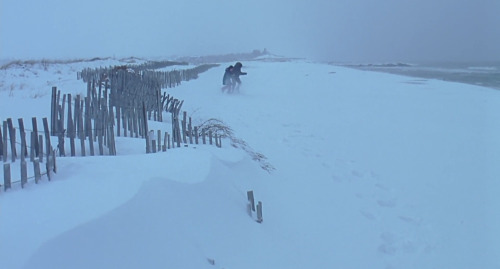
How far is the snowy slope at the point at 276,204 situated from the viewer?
2410 mm

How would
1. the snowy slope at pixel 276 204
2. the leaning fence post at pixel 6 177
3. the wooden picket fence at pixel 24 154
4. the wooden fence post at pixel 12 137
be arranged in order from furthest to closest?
the wooden fence post at pixel 12 137
the wooden picket fence at pixel 24 154
the leaning fence post at pixel 6 177
the snowy slope at pixel 276 204

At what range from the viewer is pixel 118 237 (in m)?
2.44

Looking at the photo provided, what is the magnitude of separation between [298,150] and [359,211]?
2.38m

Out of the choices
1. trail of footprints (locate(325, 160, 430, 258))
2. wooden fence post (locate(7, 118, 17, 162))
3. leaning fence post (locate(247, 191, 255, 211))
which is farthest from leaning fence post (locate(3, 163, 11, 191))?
trail of footprints (locate(325, 160, 430, 258))

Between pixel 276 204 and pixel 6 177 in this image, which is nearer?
pixel 6 177

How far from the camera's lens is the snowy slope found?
241 centimetres

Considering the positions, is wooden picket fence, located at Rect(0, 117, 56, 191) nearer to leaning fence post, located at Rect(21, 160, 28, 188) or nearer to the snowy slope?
leaning fence post, located at Rect(21, 160, 28, 188)

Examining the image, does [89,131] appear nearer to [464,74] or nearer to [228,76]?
[228,76]

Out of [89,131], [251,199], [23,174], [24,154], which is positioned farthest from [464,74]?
[23,174]

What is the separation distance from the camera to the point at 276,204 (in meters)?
4.42

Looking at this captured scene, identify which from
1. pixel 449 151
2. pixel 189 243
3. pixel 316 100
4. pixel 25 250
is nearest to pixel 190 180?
pixel 189 243

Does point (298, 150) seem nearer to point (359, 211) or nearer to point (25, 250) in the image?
point (359, 211)

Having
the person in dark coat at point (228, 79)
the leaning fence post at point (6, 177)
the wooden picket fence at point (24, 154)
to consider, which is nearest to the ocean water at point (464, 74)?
the person in dark coat at point (228, 79)

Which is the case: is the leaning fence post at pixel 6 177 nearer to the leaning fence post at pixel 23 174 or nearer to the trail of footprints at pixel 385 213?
the leaning fence post at pixel 23 174
